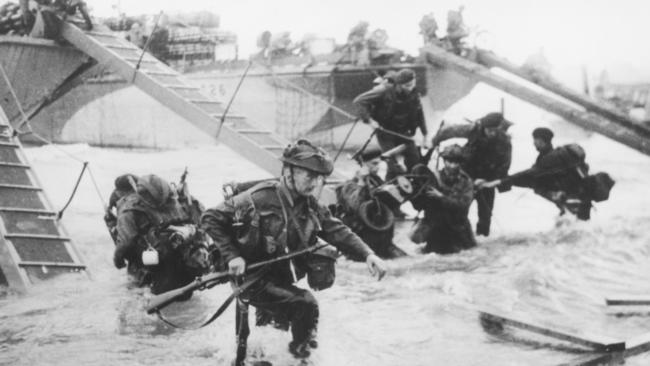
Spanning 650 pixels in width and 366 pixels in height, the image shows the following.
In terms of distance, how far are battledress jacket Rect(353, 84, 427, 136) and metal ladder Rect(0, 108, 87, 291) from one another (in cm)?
473

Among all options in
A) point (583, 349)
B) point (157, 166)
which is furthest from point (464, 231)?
point (157, 166)

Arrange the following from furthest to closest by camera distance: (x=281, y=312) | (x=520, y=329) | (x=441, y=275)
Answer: (x=441, y=275), (x=520, y=329), (x=281, y=312)

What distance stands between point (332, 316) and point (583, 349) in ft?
7.83

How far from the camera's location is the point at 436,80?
1975 centimetres

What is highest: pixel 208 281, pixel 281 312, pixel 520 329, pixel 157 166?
pixel 208 281

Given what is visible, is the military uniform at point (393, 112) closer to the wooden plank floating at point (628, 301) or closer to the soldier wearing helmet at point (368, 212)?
the soldier wearing helmet at point (368, 212)

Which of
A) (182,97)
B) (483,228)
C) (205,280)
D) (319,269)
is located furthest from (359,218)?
(182,97)

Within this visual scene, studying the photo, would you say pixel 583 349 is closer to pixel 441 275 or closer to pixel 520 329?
pixel 520 329

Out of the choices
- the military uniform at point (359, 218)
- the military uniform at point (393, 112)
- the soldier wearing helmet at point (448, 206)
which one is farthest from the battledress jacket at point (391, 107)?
the military uniform at point (359, 218)

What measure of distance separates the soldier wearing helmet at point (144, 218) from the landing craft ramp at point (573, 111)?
1047 centimetres

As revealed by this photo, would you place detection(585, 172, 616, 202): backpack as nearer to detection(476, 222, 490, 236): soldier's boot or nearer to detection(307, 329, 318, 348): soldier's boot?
detection(476, 222, 490, 236): soldier's boot

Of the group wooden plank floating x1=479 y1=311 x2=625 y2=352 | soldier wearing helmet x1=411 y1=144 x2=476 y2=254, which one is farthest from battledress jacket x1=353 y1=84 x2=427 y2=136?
wooden plank floating x1=479 y1=311 x2=625 y2=352

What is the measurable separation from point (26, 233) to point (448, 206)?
204 inches

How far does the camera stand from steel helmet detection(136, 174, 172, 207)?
21.0ft
